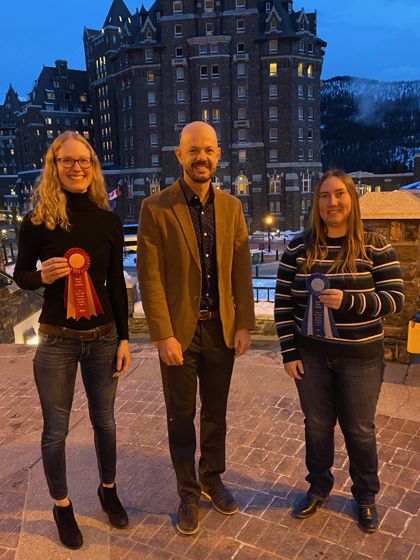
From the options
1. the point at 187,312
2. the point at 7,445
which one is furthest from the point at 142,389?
the point at 187,312

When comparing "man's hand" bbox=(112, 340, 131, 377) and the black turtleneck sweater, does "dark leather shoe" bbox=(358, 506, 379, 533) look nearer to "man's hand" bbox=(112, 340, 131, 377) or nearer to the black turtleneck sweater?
"man's hand" bbox=(112, 340, 131, 377)

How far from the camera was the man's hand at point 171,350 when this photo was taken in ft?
9.66

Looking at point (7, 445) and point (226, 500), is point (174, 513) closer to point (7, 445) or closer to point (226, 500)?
point (226, 500)

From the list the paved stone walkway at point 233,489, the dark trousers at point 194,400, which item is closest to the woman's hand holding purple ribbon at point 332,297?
the dark trousers at point 194,400

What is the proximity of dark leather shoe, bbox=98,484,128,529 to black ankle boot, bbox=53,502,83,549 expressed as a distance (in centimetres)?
23

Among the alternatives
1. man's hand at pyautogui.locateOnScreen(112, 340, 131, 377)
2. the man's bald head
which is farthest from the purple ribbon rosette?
man's hand at pyautogui.locateOnScreen(112, 340, 131, 377)

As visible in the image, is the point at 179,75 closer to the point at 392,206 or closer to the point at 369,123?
the point at 392,206

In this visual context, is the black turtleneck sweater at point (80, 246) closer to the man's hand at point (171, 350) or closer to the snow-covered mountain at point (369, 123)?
the man's hand at point (171, 350)

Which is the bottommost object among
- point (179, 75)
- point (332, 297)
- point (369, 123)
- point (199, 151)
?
point (332, 297)

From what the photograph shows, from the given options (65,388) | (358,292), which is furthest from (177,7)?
(65,388)

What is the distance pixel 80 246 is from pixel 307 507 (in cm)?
225

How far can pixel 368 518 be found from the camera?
10.0 ft

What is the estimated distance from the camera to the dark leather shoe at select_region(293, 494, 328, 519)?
10.4 ft

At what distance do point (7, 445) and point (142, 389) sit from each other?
A: 155cm
